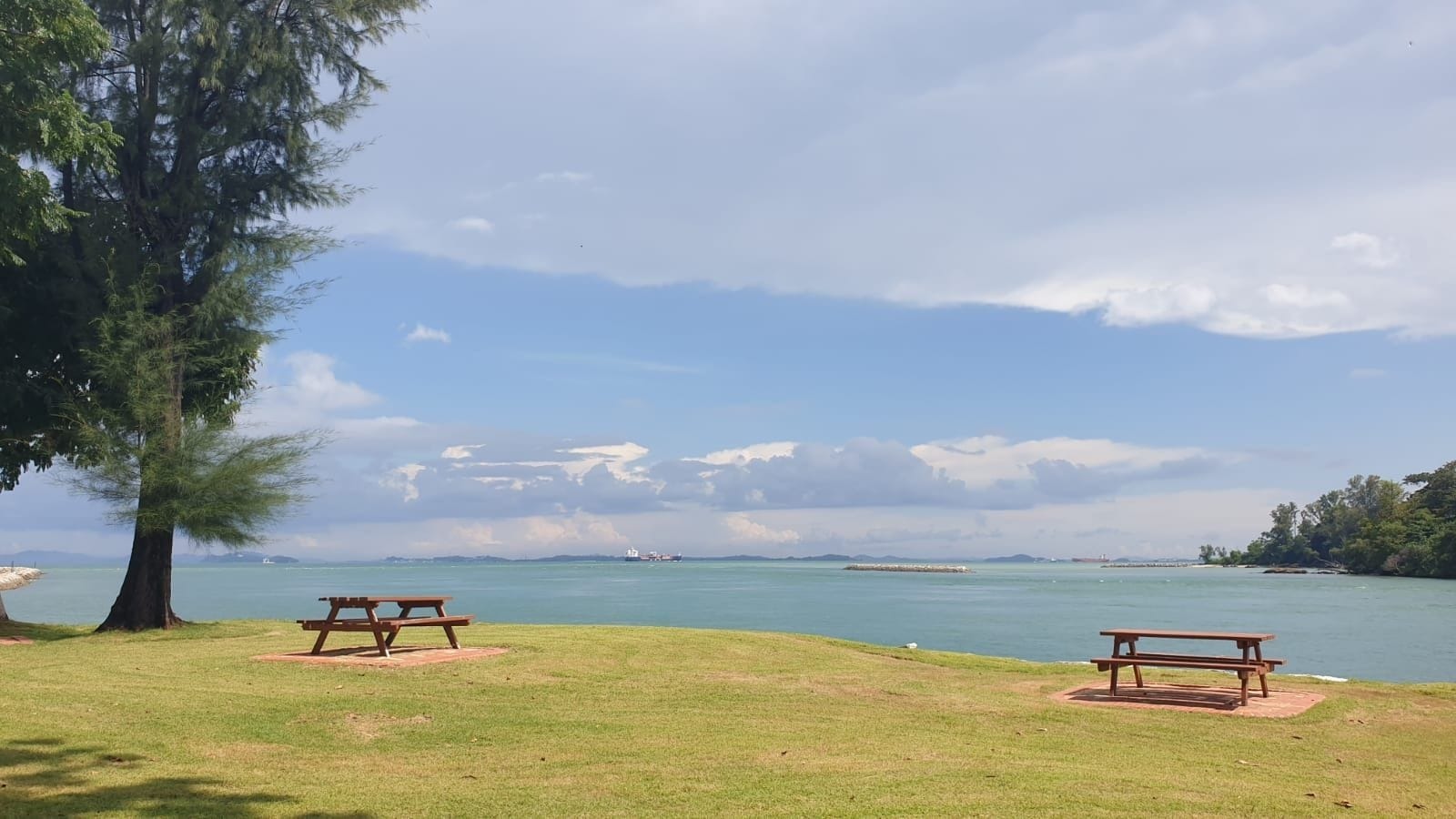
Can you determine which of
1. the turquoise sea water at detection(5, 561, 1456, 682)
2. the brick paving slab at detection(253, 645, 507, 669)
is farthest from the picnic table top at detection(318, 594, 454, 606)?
the turquoise sea water at detection(5, 561, 1456, 682)

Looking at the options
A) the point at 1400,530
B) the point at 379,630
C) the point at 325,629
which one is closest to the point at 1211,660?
the point at 379,630

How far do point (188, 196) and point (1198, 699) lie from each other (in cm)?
2005

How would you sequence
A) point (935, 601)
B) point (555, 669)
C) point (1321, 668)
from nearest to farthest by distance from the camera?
point (555, 669), point (1321, 668), point (935, 601)

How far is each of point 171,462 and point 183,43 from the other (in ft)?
27.3

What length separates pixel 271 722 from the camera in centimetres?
955

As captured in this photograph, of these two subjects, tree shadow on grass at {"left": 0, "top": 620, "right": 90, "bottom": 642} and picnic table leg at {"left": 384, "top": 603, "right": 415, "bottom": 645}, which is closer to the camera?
picnic table leg at {"left": 384, "top": 603, "right": 415, "bottom": 645}

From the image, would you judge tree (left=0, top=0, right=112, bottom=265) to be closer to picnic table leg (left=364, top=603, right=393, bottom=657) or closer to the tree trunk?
picnic table leg (left=364, top=603, right=393, bottom=657)

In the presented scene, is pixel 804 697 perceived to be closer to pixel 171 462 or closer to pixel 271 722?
pixel 271 722

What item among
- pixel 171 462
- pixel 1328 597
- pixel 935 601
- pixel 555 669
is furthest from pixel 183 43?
pixel 1328 597

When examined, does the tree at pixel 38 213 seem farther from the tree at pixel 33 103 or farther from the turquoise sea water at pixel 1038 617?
the turquoise sea water at pixel 1038 617

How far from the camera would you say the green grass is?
6914 millimetres

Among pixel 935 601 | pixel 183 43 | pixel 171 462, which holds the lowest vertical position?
pixel 935 601

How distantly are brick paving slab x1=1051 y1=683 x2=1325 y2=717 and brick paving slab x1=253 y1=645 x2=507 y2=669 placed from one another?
25.1 feet

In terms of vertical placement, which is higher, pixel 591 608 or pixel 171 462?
pixel 171 462
